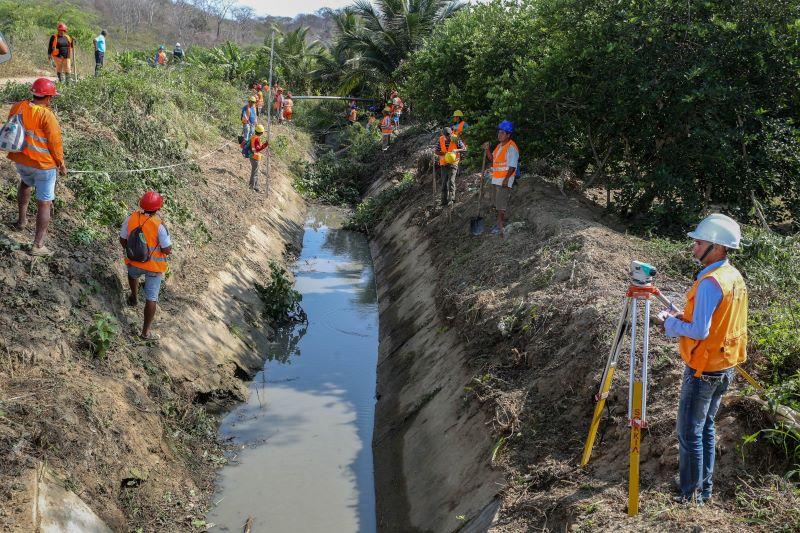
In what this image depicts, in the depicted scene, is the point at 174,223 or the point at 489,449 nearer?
the point at 489,449

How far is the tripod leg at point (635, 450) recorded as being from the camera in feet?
17.4

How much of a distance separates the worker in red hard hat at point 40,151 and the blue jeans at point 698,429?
7387mm

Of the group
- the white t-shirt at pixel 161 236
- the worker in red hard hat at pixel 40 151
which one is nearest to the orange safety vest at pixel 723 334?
the white t-shirt at pixel 161 236

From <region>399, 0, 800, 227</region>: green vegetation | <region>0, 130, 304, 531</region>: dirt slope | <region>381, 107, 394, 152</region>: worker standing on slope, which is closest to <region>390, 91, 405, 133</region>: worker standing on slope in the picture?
<region>381, 107, 394, 152</region>: worker standing on slope

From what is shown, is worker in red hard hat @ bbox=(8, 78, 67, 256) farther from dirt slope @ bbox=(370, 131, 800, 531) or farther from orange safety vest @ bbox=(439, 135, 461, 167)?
orange safety vest @ bbox=(439, 135, 461, 167)

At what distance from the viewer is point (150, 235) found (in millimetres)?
8945

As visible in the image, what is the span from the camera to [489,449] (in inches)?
303

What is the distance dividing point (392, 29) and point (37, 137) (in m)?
26.1

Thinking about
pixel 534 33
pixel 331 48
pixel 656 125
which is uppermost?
pixel 331 48

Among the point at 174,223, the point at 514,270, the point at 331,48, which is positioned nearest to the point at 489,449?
the point at 514,270

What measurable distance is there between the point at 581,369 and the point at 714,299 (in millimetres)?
2618

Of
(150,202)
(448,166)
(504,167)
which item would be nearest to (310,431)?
(150,202)

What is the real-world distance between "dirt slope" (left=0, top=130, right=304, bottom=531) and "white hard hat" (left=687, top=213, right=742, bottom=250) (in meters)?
5.51

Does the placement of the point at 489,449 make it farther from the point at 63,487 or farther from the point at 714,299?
the point at 63,487
